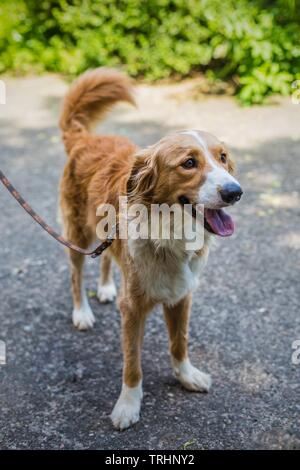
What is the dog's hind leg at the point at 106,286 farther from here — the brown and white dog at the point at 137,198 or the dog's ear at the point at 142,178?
the dog's ear at the point at 142,178

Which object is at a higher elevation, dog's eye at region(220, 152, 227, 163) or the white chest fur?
dog's eye at region(220, 152, 227, 163)

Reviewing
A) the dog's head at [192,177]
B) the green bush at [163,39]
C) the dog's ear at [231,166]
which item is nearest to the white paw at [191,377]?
the dog's head at [192,177]

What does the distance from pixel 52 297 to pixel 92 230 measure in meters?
0.89

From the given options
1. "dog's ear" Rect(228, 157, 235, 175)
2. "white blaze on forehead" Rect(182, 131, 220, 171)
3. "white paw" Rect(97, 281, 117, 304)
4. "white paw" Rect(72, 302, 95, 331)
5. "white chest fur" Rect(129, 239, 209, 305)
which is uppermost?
"white blaze on forehead" Rect(182, 131, 220, 171)

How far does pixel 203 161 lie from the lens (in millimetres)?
2391

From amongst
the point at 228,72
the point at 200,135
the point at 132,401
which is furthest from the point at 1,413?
the point at 228,72

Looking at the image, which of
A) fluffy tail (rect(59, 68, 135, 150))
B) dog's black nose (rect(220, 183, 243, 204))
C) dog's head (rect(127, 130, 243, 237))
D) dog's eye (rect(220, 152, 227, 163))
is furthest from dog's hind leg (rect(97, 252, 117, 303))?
dog's black nose (rect(220, 183, 243, 204))

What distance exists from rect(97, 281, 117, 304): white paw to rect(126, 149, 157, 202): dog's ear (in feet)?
4.65

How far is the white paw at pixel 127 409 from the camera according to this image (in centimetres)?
276

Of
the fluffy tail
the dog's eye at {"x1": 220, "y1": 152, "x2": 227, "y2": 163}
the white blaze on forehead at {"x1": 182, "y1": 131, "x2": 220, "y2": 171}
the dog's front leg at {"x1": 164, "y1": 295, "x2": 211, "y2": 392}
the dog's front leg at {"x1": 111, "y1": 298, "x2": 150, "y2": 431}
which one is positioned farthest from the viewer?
the fluffy tail

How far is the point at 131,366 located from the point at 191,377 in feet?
1.29

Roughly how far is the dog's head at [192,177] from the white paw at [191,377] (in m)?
0.98

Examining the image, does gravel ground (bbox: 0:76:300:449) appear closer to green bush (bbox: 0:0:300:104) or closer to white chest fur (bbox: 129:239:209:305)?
white chest fur (bbox: 129:239:209:305)

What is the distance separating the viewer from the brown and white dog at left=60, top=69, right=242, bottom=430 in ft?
7.93
